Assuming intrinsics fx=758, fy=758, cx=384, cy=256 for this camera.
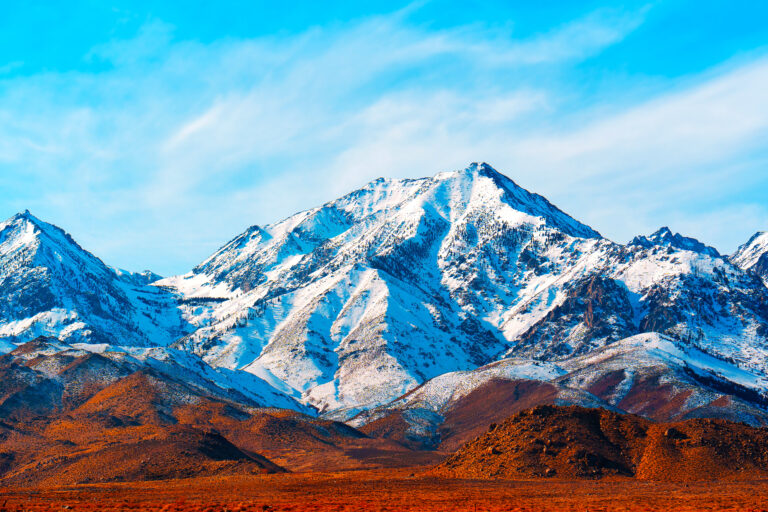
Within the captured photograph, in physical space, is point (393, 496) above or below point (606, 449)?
below

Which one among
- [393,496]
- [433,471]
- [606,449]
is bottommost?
[393,496]

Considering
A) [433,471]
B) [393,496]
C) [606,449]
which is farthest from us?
[433,471]

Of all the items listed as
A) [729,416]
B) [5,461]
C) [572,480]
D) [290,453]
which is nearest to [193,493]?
[572,480]

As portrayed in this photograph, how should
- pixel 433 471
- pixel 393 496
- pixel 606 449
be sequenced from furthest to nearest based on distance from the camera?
pixel 433 471, pixel 606 449, pixel 393 496

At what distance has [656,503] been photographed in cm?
6200

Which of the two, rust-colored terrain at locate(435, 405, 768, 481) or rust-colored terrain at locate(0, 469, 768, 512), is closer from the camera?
rust-colored terrain at locate(0, 469, 768, 512)

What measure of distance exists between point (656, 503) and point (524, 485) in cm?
2125

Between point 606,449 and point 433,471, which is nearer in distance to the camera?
point 606,449

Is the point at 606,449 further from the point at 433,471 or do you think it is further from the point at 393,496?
the point at 393,496

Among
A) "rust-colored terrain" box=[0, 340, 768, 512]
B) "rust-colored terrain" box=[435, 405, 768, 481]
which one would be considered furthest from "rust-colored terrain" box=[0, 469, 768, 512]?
"rust-colored terrain" box=[435, 405, 768, 481]

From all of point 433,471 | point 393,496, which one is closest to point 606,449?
point 433,471

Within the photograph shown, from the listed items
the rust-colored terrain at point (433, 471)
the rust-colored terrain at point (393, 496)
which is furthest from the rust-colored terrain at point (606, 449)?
the rust-colored terrain at point (393, 496)

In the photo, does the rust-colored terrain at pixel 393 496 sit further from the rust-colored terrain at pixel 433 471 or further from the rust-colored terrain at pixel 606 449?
the rust-colored terrain at pixel 606 449

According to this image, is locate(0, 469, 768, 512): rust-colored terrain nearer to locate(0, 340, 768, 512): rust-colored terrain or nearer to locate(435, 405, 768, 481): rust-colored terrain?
locate(0, 340, 768, 512): rust-colored terrain
